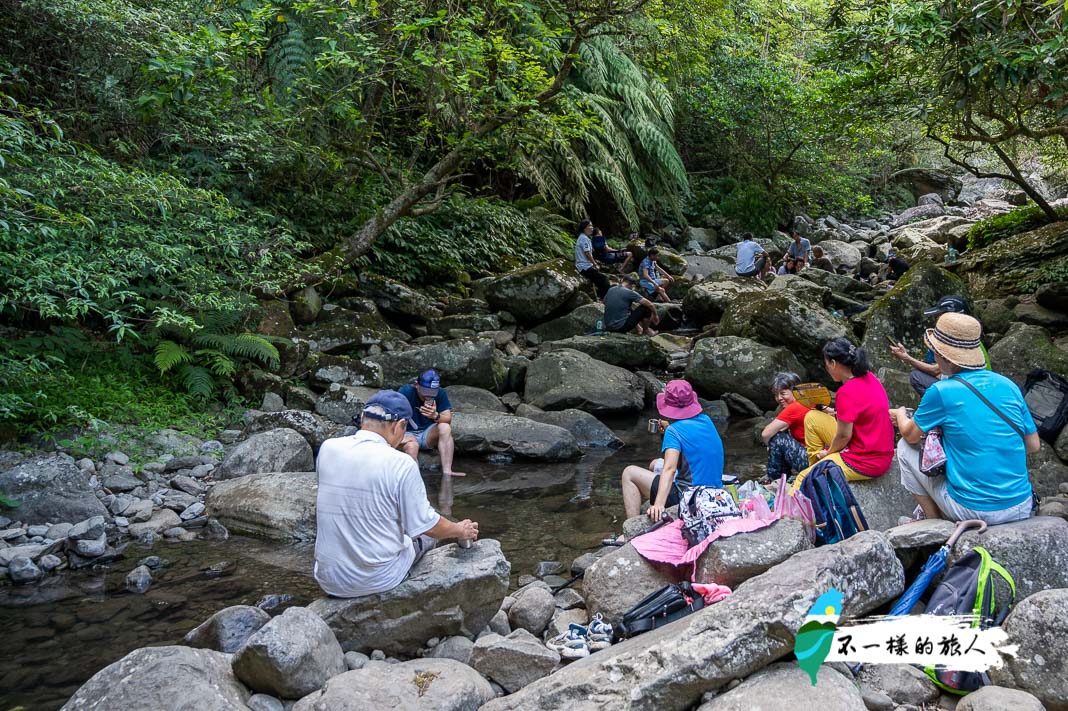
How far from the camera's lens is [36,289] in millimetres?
6387

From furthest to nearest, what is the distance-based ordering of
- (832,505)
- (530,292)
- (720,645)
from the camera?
(530,292)
(832,505)
(720,645)

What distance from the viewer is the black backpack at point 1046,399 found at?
593 cm

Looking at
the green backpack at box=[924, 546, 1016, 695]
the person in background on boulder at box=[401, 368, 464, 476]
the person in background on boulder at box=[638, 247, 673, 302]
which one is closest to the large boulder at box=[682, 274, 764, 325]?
the person in background on boulder at box=[638, 247, 673, 302]

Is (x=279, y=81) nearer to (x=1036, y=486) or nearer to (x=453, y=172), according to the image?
(x=453, y=172)

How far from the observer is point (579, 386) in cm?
1042

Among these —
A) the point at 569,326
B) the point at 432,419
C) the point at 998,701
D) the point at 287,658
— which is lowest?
the point at 998,701

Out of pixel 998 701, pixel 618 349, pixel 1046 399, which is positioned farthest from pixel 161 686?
pixel 618 349

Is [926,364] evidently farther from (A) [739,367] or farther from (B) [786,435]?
(A) [739,367]

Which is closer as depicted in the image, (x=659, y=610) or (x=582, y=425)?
(x=659, y=610)

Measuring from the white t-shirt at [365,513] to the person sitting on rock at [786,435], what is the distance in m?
2.90

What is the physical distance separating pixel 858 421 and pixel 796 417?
97 cm

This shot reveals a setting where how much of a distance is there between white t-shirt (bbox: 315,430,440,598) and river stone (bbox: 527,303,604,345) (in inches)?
364

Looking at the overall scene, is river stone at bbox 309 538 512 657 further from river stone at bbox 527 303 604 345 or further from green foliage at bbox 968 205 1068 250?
green foliage at bbox 968 205 1068 250

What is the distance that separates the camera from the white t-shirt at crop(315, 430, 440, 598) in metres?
3.94
